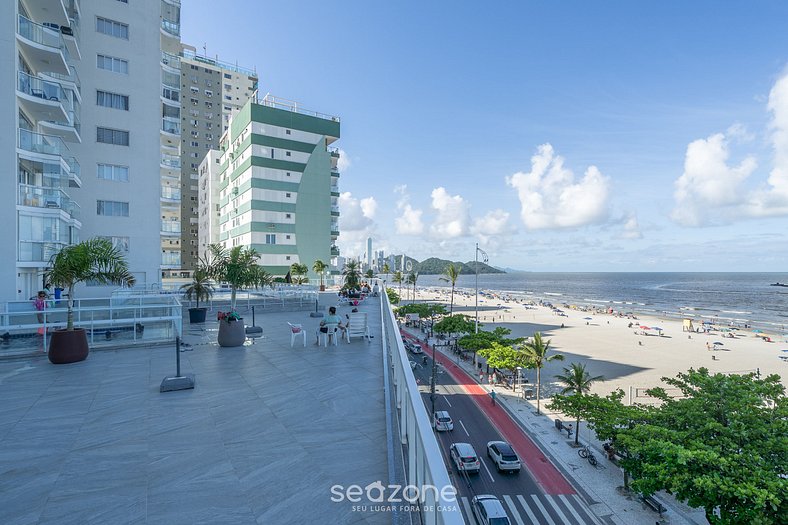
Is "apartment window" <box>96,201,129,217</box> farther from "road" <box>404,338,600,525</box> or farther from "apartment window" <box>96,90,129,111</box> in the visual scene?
"road" <box>404,338,600,525</box>

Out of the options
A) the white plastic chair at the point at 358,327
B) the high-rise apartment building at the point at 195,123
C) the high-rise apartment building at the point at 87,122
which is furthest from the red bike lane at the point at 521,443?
the high-rise apartment building at the point at 195,123

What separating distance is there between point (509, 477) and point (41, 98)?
29.6 meters

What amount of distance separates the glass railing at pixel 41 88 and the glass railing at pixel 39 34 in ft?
6.04

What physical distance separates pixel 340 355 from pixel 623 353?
45693 mm

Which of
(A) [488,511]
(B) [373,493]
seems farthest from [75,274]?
(A) [488,511]

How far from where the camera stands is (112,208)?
95.1 ft

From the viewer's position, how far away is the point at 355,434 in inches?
216

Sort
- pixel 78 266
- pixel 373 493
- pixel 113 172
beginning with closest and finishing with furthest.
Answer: pixel 373 493, pixel 78 266, pixel 113 172

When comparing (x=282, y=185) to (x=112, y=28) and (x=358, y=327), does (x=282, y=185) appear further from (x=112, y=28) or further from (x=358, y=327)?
(x=358, y=327)

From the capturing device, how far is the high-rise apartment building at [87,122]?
64.3ft

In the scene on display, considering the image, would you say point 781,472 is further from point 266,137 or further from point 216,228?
point 216,228

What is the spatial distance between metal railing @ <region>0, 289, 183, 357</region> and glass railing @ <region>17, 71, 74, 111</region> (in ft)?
43.7

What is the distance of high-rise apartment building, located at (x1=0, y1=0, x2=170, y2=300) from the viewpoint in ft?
64.3

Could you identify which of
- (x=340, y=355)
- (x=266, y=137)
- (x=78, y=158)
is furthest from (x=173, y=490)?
(x=266, y=137)
